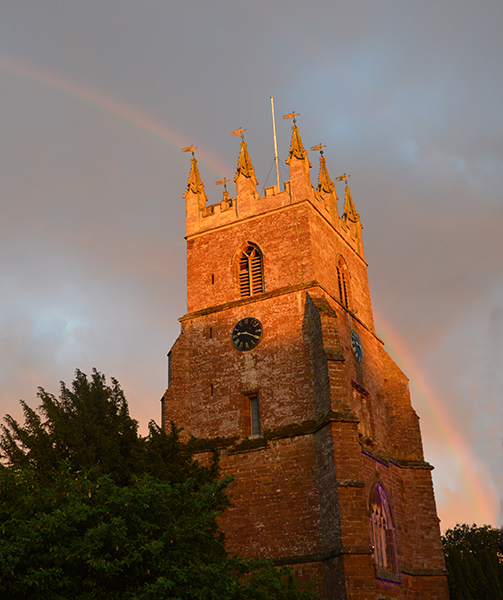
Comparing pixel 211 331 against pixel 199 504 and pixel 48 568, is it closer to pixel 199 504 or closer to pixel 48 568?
pixel 199 504

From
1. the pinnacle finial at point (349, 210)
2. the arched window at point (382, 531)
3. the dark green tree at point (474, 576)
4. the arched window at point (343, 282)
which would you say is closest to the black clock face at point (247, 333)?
the arched window at point (343, 282)

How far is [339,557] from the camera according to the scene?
2967cm

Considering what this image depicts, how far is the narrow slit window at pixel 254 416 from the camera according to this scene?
35.7 meters

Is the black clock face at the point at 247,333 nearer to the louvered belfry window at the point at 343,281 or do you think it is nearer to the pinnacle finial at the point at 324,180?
the louvered belfry window at the point at 343,281

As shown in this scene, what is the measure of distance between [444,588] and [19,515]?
2255 centimetres

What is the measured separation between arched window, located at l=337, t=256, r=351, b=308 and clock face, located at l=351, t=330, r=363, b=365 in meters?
1.97

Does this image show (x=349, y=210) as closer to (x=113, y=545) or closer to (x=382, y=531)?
(x=382, y=531)

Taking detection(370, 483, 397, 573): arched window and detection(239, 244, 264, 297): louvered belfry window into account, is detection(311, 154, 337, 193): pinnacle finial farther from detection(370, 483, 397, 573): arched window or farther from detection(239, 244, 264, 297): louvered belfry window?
detection(370, 483, 397, 573): arched window

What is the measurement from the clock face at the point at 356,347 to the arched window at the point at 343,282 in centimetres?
197

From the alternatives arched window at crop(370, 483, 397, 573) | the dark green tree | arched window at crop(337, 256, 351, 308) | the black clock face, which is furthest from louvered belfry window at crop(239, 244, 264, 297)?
the dark green tree

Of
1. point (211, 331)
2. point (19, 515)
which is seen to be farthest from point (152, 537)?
point (211, 331)

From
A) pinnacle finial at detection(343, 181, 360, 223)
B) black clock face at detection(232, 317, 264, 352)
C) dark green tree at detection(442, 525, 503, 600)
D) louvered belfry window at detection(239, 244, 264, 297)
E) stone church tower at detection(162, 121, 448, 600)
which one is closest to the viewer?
stone church tower at detection(162, 121, 448, 600)

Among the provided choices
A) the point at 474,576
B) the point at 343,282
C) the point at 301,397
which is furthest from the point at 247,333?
the point at 474,576

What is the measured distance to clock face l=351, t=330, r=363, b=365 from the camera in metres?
38.8
